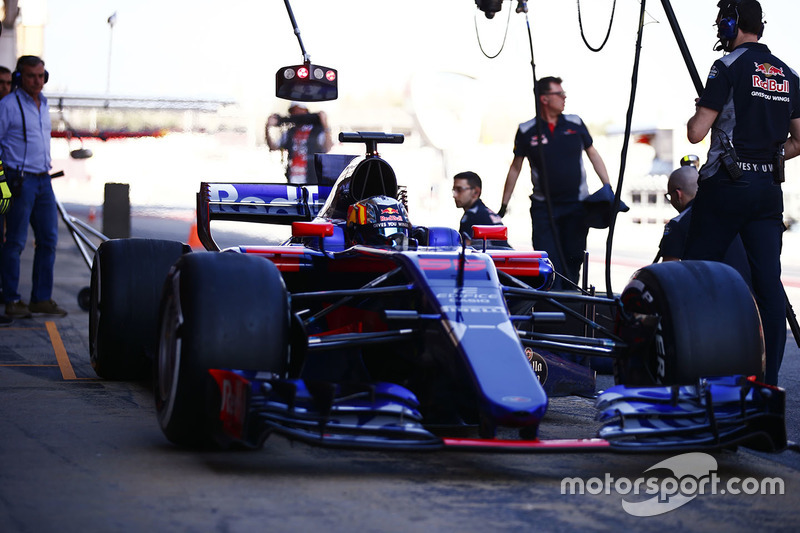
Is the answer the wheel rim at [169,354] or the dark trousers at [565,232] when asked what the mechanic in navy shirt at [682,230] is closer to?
the dark trousers at [565,232]

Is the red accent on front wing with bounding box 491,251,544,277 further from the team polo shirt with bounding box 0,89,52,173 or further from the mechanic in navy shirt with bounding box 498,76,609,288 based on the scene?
the team polo shirt with bounding box 0,89,52,173

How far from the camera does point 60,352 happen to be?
721cm

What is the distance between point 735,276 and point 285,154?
8.59 meters

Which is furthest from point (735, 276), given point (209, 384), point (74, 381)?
point (74, 381)

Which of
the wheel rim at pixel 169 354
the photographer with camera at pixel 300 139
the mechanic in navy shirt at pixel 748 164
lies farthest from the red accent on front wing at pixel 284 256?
the photographer with camera at pixel 300 139

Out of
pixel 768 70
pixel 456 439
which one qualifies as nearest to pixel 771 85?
pixel 768 70

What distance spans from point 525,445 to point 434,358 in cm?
73

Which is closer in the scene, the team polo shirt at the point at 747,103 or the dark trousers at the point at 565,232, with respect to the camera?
the team polo shirt at the point at 747,103

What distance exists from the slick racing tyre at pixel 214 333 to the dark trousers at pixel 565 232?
446cm

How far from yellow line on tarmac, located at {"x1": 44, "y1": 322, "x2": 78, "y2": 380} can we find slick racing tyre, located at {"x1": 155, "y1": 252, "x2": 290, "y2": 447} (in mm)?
2372

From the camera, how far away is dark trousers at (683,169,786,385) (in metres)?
5.34

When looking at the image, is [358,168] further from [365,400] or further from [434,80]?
[434,80]

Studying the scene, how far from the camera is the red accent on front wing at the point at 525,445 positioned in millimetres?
3551

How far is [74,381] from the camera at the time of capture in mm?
6016
